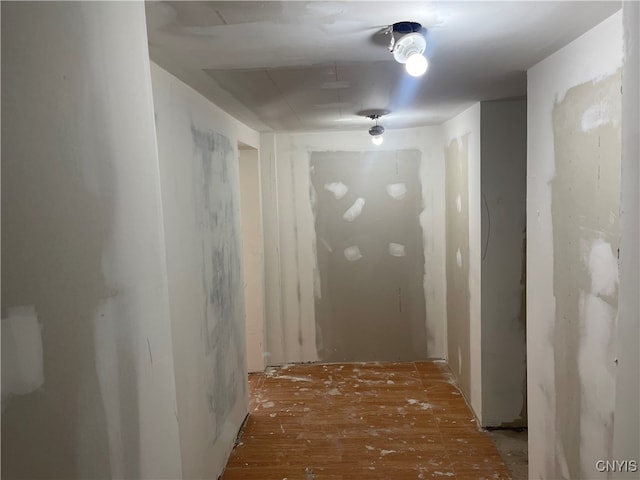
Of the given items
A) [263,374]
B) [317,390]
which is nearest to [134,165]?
[317,390]

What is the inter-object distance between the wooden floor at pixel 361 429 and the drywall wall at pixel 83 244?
2268 mm

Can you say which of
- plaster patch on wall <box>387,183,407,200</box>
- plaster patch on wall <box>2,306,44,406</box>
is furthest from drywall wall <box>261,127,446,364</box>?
plaster patch on wall <box>2,306,44,406</box>

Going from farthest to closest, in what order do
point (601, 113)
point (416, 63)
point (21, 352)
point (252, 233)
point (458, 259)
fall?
point (252, 233), point (458, 259), point (601, 113), point (416, 63), point (21, 352)

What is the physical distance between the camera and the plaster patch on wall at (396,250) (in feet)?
15.4

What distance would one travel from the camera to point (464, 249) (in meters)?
3.80

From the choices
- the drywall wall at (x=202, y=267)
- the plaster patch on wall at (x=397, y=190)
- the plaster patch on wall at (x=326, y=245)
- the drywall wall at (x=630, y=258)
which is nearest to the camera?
the drywall wall at (x=630, y=258)

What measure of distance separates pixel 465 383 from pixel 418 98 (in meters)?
2.38

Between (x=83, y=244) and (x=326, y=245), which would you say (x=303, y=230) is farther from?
(x=83, y=244)

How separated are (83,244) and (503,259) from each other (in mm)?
3032

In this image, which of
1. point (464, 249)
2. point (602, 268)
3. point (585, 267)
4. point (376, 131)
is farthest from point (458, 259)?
point (602, 268)

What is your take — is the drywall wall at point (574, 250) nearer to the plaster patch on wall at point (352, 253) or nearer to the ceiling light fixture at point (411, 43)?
the ceiling light fixture at point (411, 43)

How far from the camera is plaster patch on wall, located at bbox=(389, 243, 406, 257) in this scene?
470 centimetres

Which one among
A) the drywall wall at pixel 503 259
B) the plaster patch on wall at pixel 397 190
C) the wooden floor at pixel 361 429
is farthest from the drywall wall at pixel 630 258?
the plaster patch on wall at pixel 397 190

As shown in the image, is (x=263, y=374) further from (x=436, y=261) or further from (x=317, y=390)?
(x=436, y=261)
